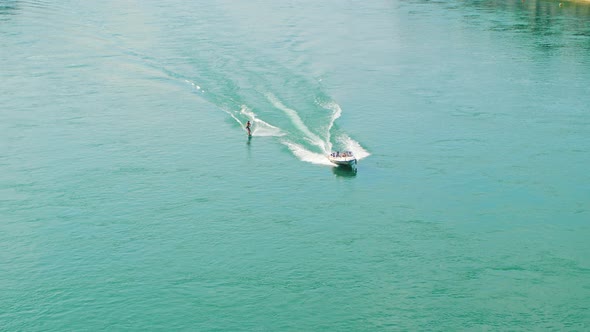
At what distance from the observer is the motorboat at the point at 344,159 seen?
39.7m

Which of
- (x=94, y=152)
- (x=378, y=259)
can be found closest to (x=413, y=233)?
(x=378, y=259)

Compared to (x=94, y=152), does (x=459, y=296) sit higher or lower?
lower

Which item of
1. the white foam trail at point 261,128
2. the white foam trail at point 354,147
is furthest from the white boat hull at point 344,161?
the white foam trail at point 261,128

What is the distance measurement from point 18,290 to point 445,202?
20.2m

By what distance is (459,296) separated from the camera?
2945 centimetres

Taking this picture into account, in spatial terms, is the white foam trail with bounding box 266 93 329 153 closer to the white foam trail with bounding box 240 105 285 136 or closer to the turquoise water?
the turquoise water

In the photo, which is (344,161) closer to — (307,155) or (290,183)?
(290,183)

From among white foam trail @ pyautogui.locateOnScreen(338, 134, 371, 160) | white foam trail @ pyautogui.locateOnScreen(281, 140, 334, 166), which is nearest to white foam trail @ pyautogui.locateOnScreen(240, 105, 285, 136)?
white foam trail @ pyautogui.locateOnScreen(281, 140, 334, 166)

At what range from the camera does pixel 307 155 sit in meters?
42.4

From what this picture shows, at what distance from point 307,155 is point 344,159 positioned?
3.33m

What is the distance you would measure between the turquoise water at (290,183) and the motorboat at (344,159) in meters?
0.58

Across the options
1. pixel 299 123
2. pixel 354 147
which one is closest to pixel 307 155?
pixel 354 147

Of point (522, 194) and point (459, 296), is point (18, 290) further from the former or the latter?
point (522, 194)

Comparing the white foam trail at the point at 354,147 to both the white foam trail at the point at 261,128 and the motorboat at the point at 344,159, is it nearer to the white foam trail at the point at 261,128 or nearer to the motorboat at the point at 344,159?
the motorboat at the point at 344,159
